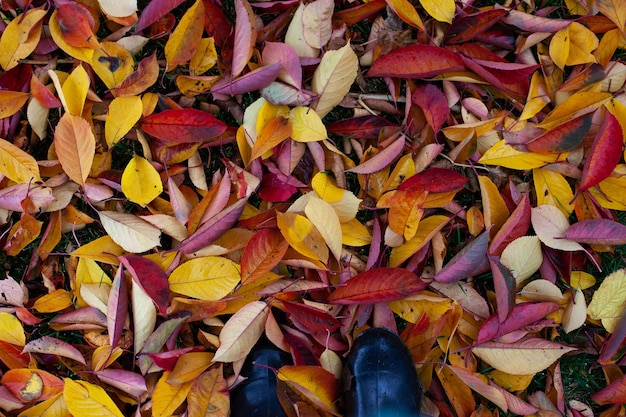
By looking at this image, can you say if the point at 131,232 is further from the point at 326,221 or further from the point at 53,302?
the point at 326,221

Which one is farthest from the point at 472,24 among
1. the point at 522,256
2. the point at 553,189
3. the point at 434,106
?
the point at 522,256

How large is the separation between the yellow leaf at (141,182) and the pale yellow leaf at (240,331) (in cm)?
31

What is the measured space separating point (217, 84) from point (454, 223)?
2.04 ft

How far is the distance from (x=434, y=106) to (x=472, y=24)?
205 mm

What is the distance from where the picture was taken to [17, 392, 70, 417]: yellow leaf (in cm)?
120

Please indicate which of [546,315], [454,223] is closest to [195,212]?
[454,223]

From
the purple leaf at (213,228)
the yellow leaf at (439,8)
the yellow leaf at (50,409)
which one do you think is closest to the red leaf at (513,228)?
the yellow leaf at (439,8)

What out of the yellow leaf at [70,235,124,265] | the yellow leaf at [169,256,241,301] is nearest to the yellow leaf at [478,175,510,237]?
the yellow leaf at [169,256,241,301]

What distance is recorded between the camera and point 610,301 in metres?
1.27

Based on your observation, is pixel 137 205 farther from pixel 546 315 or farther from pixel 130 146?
pixel 546 315

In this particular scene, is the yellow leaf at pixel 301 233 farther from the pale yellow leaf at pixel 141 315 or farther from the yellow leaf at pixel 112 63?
the yellow leaf at pixel 112 63

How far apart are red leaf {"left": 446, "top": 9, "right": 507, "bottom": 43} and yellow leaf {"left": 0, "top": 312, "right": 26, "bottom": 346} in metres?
1.16

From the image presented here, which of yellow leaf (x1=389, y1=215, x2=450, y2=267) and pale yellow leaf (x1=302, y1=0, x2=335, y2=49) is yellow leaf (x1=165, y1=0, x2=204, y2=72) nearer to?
pale yellow leaf (x1=302, y1=0, x2=335, y2=49)

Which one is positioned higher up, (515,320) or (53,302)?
(53,302)
